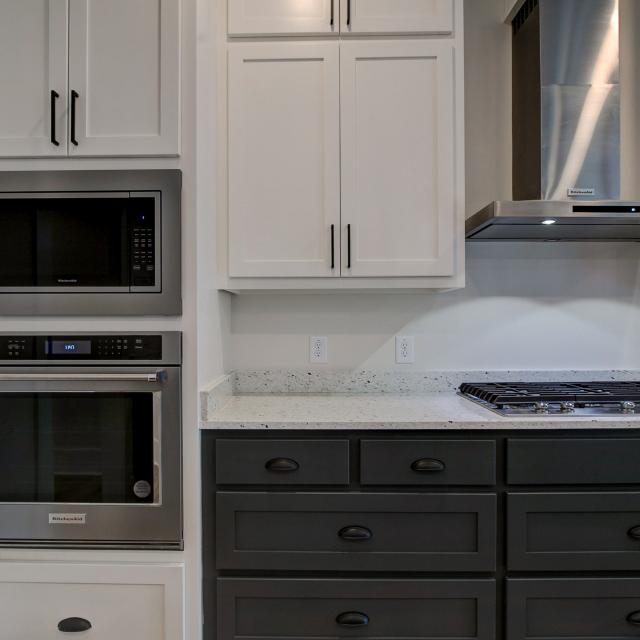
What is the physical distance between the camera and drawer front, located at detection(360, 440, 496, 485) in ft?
4.82

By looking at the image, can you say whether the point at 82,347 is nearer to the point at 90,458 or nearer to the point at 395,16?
the point at 90,458

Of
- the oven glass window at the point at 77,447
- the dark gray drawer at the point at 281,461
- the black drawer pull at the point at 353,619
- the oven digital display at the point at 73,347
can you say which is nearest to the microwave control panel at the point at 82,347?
the oven digital display at the point at 73,347

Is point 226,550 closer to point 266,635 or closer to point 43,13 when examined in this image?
point 266,635

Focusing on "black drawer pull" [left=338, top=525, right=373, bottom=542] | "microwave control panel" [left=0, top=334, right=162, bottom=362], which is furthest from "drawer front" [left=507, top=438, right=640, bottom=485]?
"microwave control panel" [left=0, top=334, right=162, bottom=362]

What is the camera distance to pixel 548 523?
4.82 ft

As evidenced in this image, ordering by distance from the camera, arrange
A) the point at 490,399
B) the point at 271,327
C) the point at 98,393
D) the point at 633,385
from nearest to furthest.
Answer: the point at 98,393 → the point at 490,399 → the point at 633,385 → the point at 271,327

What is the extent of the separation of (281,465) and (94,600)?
0.69 meters

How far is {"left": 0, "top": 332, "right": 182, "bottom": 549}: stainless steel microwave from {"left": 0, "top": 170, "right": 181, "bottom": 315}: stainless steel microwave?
0.35 feet

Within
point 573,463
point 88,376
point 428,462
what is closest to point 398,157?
point 428,462

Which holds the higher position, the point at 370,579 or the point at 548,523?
the point at 548,523

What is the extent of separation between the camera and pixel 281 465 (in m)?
1.47

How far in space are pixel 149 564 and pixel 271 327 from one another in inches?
39.3

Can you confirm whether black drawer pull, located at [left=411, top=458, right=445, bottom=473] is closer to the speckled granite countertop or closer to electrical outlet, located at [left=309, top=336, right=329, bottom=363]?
the speckled granite countertop

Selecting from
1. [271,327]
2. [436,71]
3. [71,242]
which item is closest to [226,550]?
[271,327]
